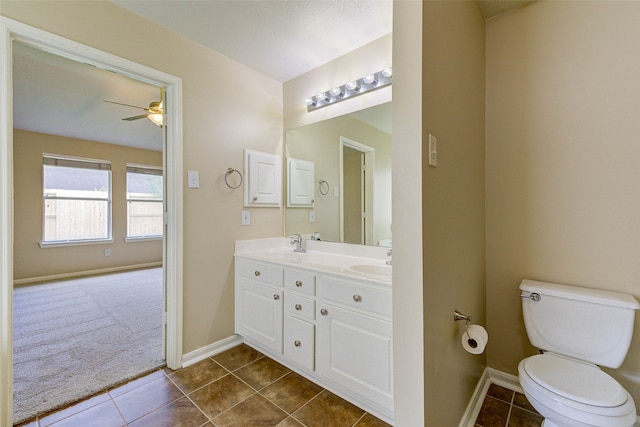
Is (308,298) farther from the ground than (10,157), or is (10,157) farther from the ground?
(10,157)

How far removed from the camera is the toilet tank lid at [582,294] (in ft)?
4.24

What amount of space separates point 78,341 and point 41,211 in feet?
10.7

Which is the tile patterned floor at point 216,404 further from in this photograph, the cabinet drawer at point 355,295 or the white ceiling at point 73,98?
the white ceiling at point 73,98

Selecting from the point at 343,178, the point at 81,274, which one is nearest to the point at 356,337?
the point at 343,178

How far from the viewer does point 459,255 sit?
133cm

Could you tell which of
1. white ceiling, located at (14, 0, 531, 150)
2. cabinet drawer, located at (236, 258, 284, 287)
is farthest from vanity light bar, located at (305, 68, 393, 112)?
cabinet drawer, located at (236, 258, 284, 287)

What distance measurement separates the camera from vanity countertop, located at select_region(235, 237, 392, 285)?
5.67 ft

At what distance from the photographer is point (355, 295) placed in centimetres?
148

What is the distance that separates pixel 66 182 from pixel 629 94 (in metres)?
6.61

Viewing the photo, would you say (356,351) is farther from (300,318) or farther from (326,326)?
(300,318)

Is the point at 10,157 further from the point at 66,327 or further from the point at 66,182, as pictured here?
the point at 66,182

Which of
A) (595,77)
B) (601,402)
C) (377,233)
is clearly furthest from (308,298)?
(595,77)

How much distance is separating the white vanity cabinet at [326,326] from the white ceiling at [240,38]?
161 centimetres

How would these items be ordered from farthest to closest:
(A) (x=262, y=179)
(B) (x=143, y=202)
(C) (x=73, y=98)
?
(B) (x=143, y=202), (C) (x=73, y=98), (A) (x=262, y=179)
